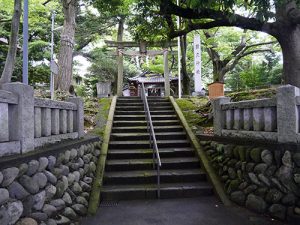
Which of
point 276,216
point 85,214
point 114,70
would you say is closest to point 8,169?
point 85,214

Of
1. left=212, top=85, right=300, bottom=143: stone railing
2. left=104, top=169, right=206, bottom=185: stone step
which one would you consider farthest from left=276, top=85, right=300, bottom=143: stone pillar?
left=104, top=169, right=206, bottom=185: stone step

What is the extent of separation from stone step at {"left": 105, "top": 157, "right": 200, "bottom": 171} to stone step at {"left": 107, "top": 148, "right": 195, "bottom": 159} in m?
0.22

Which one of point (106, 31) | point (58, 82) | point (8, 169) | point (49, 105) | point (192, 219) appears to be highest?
point (106, 31)

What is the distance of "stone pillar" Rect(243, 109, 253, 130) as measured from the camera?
534cm

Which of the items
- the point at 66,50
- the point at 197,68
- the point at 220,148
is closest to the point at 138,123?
the point at 220,148

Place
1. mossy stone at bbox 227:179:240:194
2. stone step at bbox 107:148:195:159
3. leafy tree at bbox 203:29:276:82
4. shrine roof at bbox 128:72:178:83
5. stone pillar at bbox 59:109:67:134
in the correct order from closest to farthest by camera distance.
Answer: stone pillar at bbox 59:109:67:134, mossy stone at bbox 227:179:240:194, stone step at bbox 107:148:195:159, leafy tree at bbox 203:29:276:82, shrine roof at bbox 128:72:178:83

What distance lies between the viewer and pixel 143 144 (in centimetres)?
764

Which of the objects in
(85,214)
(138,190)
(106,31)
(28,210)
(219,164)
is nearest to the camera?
(28,210)

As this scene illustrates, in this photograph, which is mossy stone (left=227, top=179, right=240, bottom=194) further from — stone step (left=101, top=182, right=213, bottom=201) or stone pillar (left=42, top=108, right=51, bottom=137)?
stone pillar (left=42, top=108, right=51, bottom=137)

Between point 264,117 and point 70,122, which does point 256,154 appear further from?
point 70,122

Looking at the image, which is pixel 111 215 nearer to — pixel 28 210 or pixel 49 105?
pixel 28 210

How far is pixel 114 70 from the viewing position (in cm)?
2367

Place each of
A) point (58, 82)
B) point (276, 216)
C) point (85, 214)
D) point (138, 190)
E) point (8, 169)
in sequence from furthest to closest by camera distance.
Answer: point (58, 82)
point (138, 190)
point (85, 214)
point (276, 216)
point (8, 169)

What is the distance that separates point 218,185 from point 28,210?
365 cm
